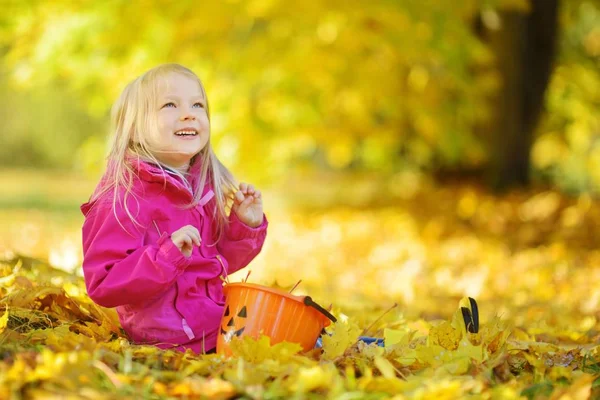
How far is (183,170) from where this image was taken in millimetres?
2713

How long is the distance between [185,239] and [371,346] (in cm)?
63

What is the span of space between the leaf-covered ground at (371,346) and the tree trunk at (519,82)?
336cm

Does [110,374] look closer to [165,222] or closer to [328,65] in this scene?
[165,222]

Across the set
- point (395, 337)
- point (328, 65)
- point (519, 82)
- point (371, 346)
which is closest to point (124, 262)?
point (371, 346)

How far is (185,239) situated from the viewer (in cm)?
232

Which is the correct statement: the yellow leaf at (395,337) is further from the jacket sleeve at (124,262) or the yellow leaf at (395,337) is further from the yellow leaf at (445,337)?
the jacket sleeve at (124,262)

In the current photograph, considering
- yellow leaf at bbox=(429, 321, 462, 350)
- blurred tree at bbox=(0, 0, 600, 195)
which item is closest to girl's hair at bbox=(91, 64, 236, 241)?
yellow leaf at bbox=(429, 321, 462, 350)

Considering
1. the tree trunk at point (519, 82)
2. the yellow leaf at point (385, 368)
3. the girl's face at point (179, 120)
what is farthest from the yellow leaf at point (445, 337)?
the tree trunk at point (519, 82)

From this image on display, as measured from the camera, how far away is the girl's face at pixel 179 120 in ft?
8.46

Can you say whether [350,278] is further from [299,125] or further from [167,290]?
[299,125]

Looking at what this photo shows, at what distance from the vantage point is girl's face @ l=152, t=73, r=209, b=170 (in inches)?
102

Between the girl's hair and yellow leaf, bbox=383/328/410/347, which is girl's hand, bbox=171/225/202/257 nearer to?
the girl's hair

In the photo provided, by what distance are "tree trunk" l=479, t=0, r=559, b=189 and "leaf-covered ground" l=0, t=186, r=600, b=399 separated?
3357 mm

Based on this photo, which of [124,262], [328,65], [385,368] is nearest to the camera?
[385,368]
